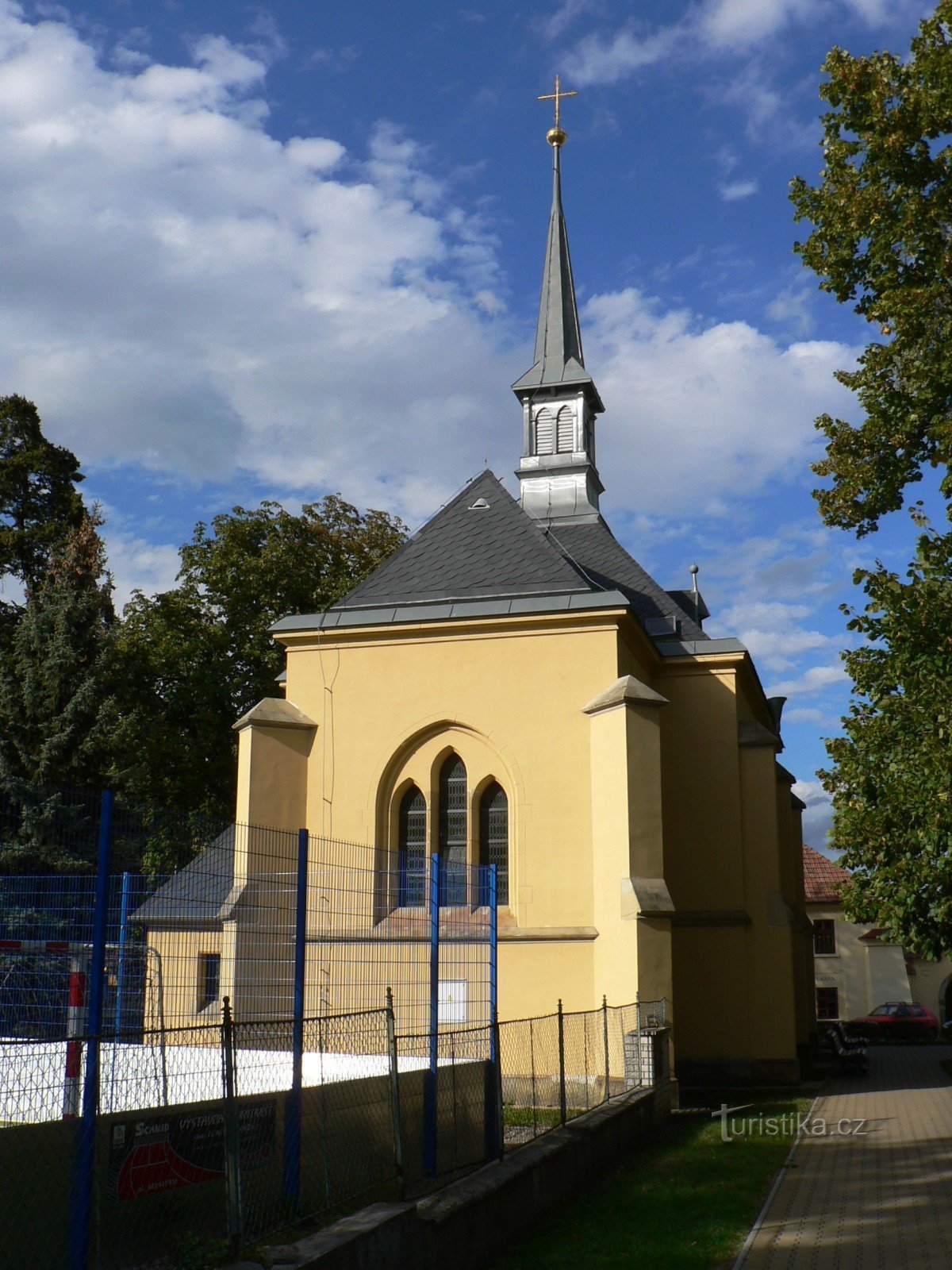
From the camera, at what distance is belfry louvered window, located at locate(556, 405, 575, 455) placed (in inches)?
1147

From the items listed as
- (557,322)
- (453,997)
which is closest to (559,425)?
(557,322)

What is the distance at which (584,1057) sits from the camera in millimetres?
14273

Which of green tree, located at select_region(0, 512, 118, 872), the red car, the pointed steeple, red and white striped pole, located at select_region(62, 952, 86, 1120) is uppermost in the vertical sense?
the pointed steeple

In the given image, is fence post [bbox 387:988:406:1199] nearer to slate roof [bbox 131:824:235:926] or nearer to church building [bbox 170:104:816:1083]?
slate roof [bbox 131:824:235:926]

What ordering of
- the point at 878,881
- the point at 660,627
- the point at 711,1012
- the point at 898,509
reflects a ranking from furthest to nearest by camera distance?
the point at 660,627
the point at 711,1012
the point at 898,509
the point at 878,881

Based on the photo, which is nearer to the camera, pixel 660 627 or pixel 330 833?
pixel 330 833

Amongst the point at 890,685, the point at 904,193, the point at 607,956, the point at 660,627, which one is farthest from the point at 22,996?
the point at 660,627

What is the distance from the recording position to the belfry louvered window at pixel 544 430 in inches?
1156

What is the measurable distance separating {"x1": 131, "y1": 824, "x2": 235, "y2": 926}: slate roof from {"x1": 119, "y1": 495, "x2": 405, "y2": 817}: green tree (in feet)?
74.6

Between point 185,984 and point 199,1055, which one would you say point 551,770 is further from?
point 185,984

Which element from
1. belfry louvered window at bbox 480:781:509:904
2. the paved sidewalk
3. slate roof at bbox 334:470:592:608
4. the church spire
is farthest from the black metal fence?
the church spire

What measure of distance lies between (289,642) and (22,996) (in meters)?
11.9

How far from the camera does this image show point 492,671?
61.7ft

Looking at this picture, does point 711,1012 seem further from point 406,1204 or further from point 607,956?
point 406,1204
